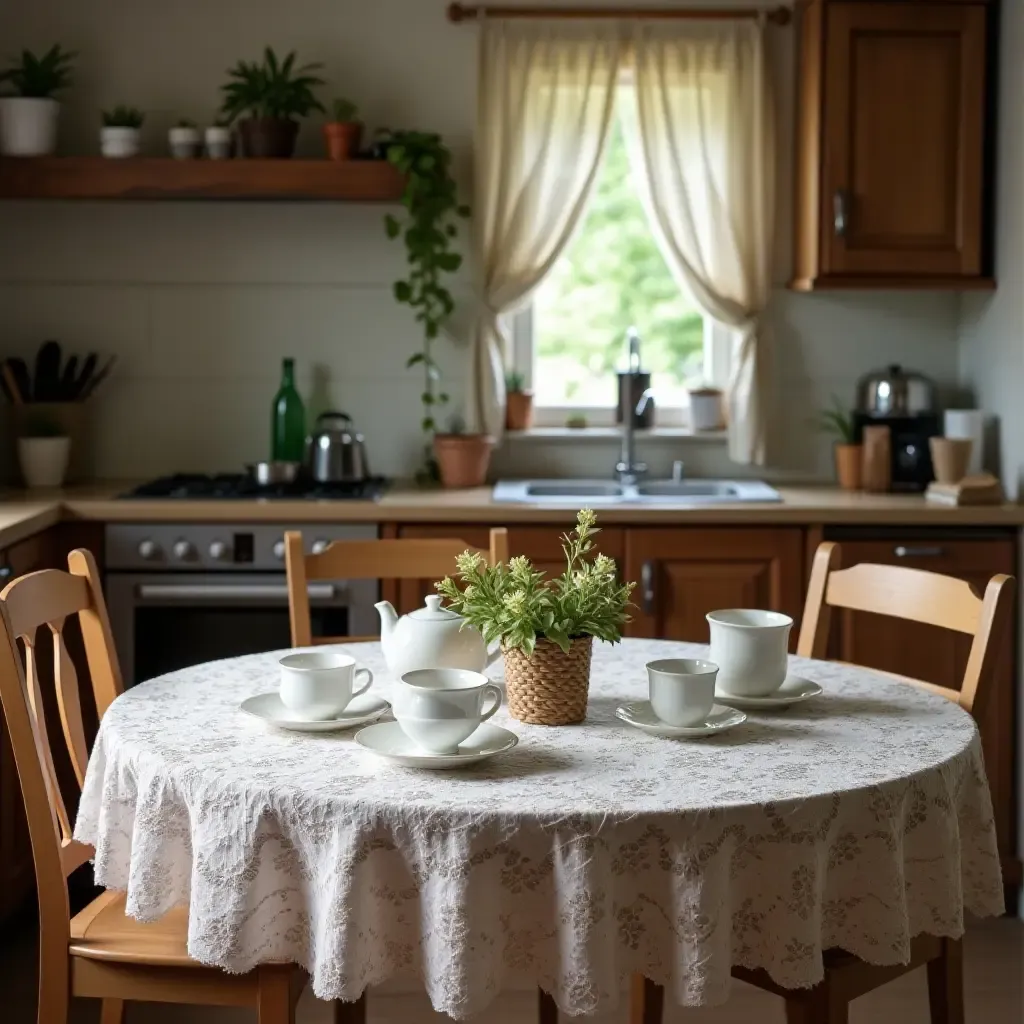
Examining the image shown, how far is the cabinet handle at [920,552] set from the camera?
11.7 ft

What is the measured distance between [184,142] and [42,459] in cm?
88

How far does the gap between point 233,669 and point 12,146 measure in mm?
2076

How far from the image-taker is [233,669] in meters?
2.37

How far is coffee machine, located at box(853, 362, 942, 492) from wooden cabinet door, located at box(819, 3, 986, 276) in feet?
1.07

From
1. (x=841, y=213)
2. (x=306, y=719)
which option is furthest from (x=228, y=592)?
(x=841, y=213)

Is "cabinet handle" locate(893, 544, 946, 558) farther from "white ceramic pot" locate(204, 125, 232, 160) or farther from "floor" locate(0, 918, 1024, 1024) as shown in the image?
"white ceramic pot" locate(204, 125, 232, 160)

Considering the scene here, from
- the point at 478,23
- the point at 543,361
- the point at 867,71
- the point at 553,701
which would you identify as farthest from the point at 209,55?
the point at 553,701

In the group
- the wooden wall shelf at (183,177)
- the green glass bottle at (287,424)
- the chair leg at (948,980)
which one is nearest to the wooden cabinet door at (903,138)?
the wooden wall shelf at (183,177)

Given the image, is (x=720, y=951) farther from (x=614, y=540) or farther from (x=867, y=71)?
(x=867, y=71)

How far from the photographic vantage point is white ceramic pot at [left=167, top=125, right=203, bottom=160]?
3926 millimetres

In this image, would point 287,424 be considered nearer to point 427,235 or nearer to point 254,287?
point 254,287

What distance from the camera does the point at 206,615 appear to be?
3678 mm

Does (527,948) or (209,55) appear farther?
(209,55)

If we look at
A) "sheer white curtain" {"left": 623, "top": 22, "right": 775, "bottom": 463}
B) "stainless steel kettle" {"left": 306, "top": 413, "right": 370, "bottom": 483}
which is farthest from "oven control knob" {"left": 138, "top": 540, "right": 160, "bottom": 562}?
"sheer white curtain" {"left": 623, "top": 22, "right": 775, "bottom": 463}
